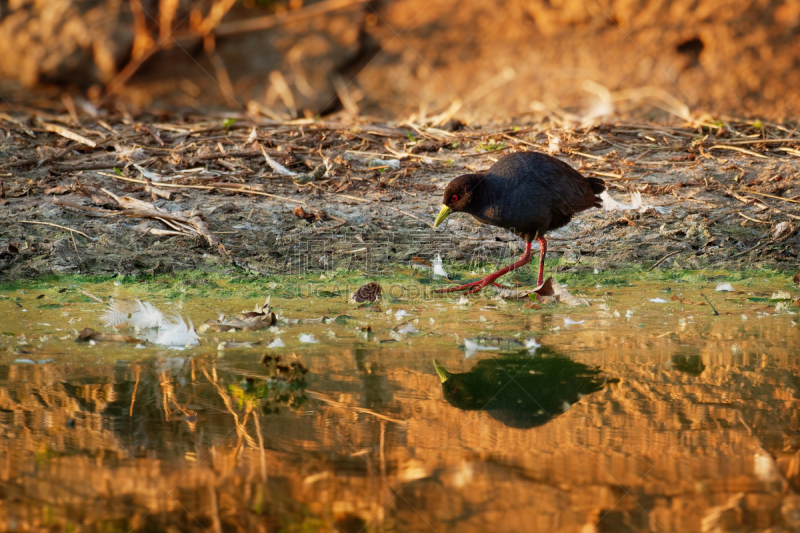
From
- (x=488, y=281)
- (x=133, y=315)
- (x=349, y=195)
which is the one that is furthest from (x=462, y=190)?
(x=133, y=315)

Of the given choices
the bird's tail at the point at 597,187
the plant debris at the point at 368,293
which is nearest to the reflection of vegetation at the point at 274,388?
the plant debris at the point at 368,293

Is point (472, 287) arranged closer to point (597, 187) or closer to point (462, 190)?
point (462, 190)

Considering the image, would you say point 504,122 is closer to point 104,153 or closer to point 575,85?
point 575,85

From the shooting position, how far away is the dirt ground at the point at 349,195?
5613mm

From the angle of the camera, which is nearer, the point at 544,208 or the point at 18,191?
the point at 544,208

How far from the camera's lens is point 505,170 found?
5184 mm

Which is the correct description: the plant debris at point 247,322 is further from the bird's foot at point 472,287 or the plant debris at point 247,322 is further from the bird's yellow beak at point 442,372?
the bird's foot at point 472,287

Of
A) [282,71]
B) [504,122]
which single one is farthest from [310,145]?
[282,71]

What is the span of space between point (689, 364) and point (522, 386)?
86 cm

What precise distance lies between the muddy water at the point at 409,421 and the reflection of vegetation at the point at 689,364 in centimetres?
1

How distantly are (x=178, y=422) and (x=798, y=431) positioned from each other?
7.64ft

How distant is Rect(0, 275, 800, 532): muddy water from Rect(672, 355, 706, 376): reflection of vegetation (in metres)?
0.01

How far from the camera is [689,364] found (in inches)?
143

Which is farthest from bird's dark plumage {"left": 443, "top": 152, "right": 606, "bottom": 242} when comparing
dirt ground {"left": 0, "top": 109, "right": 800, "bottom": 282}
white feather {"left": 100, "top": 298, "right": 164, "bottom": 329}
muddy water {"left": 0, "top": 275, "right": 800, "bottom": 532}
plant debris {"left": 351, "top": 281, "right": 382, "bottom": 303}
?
white feather {"left": 100, "top": 298, "right": 164, "bottom": 329}
